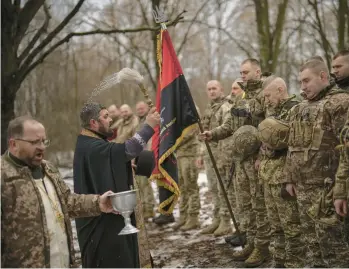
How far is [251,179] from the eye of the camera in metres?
5.68

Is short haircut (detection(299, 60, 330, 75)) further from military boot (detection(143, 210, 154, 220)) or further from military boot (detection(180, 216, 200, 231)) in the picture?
military boot (detection(143, 210, 154, 220))

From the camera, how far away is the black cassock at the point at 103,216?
4129 millimetres

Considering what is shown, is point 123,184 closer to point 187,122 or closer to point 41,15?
point 187,122

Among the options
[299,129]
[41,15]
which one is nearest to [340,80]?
[299,129]

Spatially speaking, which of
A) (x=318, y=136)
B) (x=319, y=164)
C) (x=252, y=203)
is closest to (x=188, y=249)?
(x=252, y=203)

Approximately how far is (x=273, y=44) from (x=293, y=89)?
17.2 m

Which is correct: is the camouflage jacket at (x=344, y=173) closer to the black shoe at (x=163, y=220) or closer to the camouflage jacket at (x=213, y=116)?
the camouflage jacket at (x=213, y=116)

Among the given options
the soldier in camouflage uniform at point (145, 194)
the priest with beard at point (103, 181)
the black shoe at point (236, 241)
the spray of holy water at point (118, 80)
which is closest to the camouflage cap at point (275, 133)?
the priest with beard at point (103, 181)

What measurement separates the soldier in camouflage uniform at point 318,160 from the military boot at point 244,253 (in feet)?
4.56

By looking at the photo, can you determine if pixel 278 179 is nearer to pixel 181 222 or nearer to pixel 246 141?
pixel 246 141

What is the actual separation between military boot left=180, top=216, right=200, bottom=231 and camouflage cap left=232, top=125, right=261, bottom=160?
8.81 feet

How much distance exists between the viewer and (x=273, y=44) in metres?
13.5

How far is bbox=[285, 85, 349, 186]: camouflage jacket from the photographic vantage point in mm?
3945

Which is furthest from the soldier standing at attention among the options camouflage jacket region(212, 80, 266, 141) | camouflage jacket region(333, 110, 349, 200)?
camouflage jacket region(333, 110, 349, 200)
